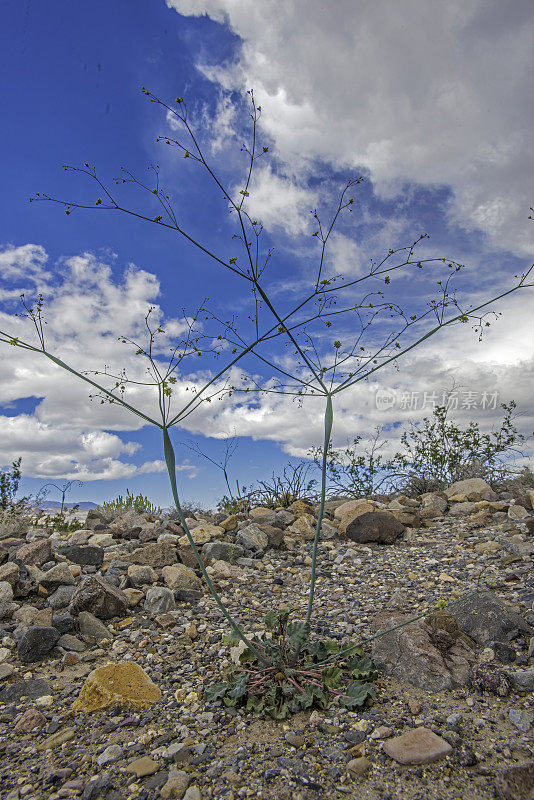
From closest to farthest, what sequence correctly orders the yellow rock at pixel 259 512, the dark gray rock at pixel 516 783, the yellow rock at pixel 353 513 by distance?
the dark gray rock at pixel 516 783 → the yellow rock at pixel 353 513 → the yellow rock at pixel 259 512

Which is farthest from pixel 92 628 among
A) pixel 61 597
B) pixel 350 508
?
pixel 350 508

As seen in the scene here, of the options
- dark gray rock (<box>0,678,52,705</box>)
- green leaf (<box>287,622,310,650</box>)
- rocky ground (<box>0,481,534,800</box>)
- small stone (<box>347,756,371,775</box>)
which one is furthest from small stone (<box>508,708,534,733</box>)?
dark gray rock (<box>0,678,52,705</box>)

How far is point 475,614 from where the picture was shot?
165 inches

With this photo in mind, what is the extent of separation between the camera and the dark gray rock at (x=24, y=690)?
12.5 ft

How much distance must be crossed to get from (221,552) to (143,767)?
393 cm

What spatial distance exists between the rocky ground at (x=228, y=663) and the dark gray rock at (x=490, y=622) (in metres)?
0.01

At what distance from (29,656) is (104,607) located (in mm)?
788

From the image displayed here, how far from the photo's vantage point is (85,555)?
6281 millimetres

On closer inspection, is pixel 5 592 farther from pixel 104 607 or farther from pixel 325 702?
pixel 325 702

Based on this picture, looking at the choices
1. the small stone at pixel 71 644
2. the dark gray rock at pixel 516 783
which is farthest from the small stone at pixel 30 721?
the dark gray rock at pixel 516 783

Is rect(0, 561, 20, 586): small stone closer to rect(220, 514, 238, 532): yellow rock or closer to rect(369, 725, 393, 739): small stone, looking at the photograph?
rect(220, 514, 238, 532): yellow rock

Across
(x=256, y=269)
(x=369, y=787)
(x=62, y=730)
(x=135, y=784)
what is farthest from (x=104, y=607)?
(x=256, y=269)

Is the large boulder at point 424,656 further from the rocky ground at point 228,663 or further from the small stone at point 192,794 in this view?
the small stone at point 192,794

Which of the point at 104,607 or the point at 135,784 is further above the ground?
the point at 104,607
